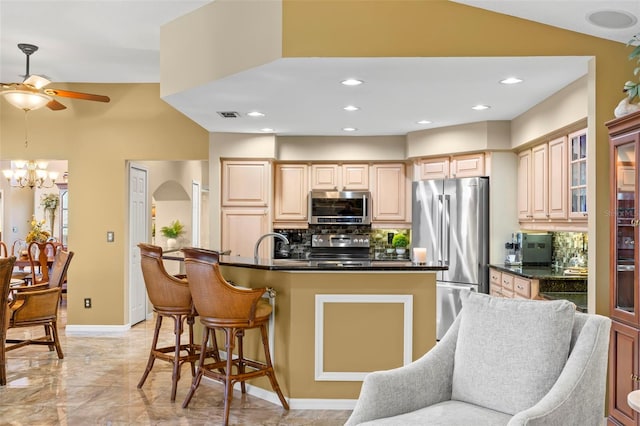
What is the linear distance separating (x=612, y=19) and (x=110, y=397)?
13.9 ft

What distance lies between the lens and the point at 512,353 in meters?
2.33

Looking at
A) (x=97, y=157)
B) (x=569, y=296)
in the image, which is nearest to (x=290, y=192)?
(x=97, y=157)

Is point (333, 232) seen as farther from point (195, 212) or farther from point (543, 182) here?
point (195, 212)

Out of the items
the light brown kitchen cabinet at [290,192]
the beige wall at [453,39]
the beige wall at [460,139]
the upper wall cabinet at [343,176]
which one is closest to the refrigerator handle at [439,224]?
the beige wall at [460,139]

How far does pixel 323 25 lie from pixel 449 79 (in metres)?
1.05

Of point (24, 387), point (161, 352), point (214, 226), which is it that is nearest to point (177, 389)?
point (161, 352)

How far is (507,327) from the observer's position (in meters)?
2.39

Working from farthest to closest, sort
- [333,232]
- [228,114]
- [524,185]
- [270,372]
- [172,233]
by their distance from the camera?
[172,233] → [333,232] → [524,185] → [228,114] → [270,372]

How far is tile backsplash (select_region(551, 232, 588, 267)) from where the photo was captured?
197 inches

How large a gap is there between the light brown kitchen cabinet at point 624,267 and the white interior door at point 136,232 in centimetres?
532

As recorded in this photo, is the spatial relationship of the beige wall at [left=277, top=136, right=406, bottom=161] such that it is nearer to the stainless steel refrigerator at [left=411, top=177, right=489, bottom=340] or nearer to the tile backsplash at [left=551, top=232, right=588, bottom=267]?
the stainless steel refrigerator at [left=411, top=177, right=489, bottom=340]

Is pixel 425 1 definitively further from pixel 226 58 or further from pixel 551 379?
pixel 551 379

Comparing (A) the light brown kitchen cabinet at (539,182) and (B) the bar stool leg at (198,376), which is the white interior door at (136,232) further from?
(A) the light brown kitchen cabinet at (539,182)

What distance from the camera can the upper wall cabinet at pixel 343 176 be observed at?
700 cm
